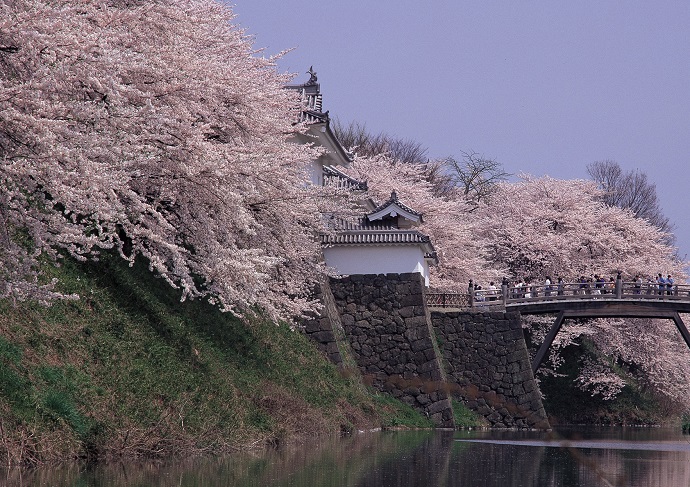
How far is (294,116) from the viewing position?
77.9ft

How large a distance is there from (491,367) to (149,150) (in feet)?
61.6

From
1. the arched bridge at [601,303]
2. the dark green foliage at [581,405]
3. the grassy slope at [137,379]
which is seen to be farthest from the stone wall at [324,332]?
the dark green foliage at [581,405]

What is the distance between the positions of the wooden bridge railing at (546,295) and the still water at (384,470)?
13.4 m

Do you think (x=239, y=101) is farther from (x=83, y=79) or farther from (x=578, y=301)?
(x=578, y=301)

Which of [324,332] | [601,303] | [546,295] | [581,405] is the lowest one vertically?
[581,405]

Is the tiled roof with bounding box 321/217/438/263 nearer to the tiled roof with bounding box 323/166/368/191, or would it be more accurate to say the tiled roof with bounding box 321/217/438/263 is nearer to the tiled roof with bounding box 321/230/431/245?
the tiled roof with bounding box 321/230/431/245

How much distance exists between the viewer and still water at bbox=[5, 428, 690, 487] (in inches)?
384

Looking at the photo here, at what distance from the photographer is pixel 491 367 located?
99.1 feet

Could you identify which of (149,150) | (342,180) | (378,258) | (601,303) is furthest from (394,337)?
(149,150)

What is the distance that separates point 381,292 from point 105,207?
60.0ft

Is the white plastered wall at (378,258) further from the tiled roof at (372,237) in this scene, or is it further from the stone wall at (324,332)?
the stone wall at (324,332)

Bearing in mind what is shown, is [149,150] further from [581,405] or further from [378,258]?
[581,405]

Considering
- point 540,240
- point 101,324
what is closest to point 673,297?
point 540,240

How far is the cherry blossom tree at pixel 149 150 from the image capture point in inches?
348
